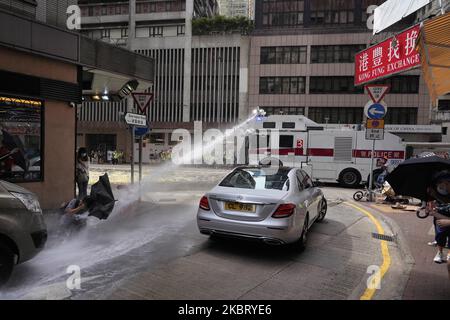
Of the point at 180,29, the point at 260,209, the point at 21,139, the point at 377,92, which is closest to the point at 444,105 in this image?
the point at 180,29

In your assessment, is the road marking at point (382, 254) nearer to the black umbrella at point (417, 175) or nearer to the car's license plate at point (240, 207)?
the black umbrella at point (417, 175)

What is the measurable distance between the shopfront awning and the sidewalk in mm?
Answer: 3485

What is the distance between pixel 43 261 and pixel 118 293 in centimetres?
180

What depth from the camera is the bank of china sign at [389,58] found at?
29.2 feet

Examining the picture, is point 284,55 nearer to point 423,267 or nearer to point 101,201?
point 101,201

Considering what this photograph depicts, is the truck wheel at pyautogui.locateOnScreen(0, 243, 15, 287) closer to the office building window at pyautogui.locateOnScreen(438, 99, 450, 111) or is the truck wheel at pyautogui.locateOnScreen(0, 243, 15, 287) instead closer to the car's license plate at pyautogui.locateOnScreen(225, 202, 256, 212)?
the car's license plate at pyautogui.locateOnScreen(225, 202, 256, 212)

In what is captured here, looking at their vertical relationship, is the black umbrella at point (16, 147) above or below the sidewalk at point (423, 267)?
above

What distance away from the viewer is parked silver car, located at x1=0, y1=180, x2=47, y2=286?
4.07 meters

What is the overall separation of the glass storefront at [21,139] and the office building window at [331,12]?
116 feet

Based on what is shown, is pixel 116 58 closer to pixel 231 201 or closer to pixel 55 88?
pixel 55 88

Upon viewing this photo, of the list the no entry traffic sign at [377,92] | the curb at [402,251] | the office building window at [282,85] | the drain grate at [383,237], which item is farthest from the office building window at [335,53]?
the drain grate at [383,237]

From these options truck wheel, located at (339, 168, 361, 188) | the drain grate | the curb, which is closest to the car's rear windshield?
the curb

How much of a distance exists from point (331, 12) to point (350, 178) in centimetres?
2720
